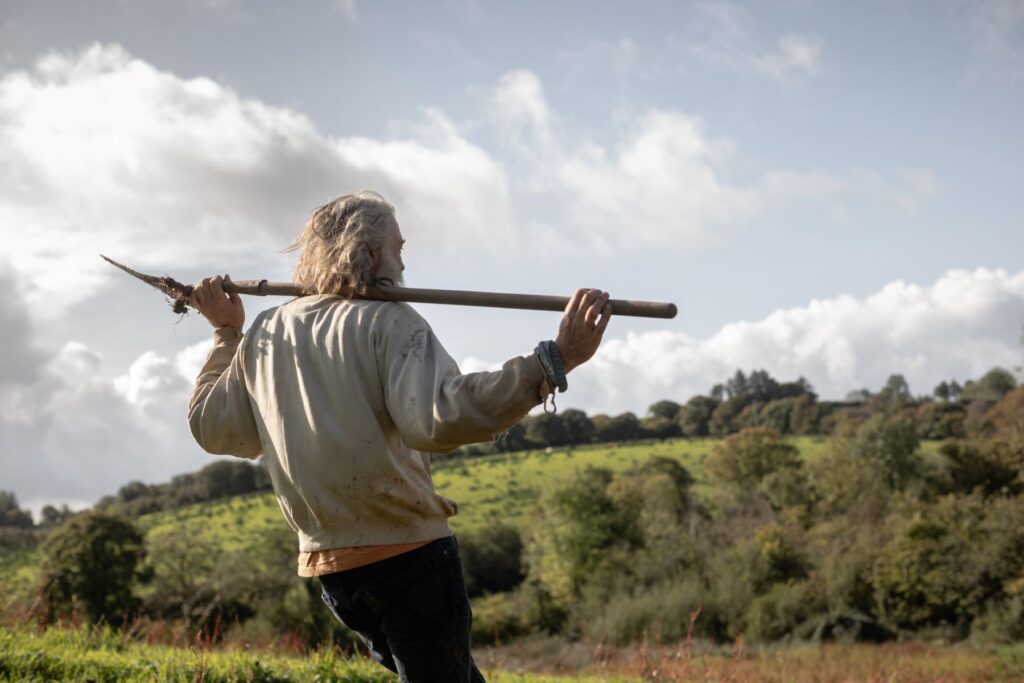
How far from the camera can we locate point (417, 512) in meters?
3.29

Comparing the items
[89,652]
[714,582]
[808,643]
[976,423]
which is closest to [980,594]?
[808,643]

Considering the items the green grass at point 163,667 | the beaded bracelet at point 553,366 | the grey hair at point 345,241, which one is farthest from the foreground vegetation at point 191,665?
the beaded bracelet at point 553,366

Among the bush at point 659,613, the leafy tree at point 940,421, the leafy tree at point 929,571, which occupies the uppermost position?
the leafy tree at point 940,421

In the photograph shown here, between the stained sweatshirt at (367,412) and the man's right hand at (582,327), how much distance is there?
0.15m

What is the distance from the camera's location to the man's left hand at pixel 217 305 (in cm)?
409

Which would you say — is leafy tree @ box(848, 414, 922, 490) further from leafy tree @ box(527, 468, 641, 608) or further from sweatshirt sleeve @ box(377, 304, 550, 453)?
sweatshirt sleeve @ box(377, 304, 550, 453)

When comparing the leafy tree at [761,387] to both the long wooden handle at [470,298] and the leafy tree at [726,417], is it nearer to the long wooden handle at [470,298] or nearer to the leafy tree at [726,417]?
the leafy tree at [726,417]

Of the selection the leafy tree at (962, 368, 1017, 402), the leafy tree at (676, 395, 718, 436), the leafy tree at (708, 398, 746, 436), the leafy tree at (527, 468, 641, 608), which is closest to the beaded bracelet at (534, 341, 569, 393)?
the leafy tree at (527, 468, 641, 608)

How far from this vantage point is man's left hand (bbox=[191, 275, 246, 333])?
4.09 metres

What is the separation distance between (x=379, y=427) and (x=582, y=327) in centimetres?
83

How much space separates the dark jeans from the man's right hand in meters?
0.90

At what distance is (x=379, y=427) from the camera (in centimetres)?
324

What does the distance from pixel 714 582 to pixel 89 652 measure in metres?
47.3

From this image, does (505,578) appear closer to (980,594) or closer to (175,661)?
(980,594)
